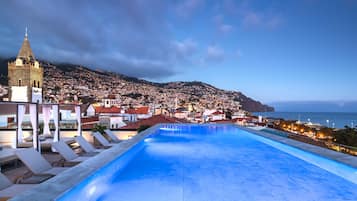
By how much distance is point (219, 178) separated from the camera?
4.62m

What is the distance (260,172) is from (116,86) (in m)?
60.6

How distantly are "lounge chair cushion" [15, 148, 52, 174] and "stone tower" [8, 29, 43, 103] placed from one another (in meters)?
56.7

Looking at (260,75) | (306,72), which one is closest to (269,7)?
(306,72)

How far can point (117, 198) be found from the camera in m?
3.67

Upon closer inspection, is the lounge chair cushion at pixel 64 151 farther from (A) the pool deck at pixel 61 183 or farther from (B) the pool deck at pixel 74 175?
(A) the pool deck at pixel 61 183

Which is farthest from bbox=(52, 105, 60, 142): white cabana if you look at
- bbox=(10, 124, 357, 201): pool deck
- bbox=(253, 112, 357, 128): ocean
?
bbox=(253, 112, 357, 128): ocean

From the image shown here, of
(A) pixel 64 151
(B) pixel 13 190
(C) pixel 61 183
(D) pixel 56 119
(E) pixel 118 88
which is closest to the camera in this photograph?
(C) pixel 61 183

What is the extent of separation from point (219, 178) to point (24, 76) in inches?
2401

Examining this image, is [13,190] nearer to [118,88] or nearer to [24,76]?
[24,76]

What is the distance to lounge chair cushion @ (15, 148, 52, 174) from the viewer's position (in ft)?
14.3

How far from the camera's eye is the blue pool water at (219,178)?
373cm

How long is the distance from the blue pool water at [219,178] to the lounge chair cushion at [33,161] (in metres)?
1.07

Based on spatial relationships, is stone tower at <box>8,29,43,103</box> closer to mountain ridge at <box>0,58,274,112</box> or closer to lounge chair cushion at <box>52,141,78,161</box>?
mountain ridge at <box>0,58,274,112</box>

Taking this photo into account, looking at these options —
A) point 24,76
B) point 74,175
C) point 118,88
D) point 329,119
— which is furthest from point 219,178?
point 329,119
